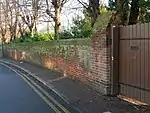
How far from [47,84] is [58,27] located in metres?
12.8

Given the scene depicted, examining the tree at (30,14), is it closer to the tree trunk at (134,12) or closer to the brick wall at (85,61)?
the brick wall at (85,61)

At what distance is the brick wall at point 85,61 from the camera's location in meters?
11.8

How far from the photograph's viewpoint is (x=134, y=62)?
1026cm

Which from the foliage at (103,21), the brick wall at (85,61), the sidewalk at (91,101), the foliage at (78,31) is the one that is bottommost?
the sidewalk at (91,101)

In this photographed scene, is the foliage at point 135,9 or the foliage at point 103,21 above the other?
the foliage at point 135,9

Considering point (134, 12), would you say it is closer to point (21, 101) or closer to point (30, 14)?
point (21, 101)

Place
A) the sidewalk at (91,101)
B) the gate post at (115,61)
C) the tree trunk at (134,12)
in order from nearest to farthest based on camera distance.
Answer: the sidewalk at (91,101)
the gate post at (115,61)
the tree trunk at (134,12)

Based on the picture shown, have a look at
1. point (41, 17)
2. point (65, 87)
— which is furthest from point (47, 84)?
point (41, 17)

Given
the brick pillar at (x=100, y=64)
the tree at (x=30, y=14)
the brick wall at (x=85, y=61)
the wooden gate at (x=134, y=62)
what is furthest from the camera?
the tree at (x=30, y=14)

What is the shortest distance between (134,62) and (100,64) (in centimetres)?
210

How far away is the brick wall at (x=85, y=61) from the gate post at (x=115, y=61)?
226 millimetres

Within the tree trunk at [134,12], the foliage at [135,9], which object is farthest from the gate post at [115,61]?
the tree trunk at [134,12]

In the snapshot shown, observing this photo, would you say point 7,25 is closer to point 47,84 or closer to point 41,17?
point 41,17

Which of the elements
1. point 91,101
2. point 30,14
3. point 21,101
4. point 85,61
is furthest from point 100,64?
point 30,14
